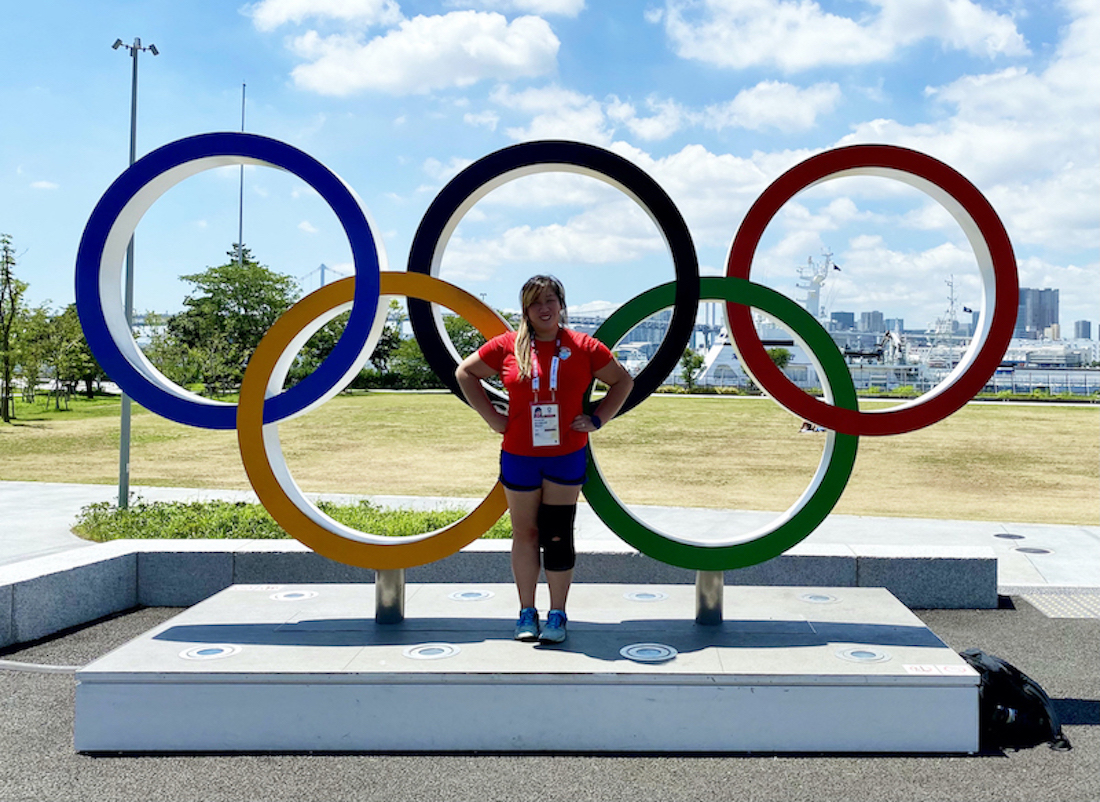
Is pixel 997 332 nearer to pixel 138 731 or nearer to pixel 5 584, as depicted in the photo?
pixel 138 731

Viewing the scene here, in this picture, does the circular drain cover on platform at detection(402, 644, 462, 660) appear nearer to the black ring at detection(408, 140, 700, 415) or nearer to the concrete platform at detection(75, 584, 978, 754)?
the concrete platform at detection(75, 584, 978, 754)

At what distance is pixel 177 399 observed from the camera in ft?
16.8

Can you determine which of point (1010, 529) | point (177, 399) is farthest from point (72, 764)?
point (1010, 529)

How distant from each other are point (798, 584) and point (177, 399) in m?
4.44

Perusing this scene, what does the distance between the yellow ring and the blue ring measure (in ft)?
0.35

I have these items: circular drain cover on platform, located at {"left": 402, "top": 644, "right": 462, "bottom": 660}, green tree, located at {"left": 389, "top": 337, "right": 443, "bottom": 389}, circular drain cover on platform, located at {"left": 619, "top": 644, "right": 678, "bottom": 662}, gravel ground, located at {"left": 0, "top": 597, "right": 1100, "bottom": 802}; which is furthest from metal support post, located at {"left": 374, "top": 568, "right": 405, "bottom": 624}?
green tree, located at {"left": 389, "top": 337, "right": 443, "bottom": 389}

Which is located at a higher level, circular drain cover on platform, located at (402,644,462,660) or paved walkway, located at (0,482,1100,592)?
circular drain cover on platform, located at (402,644,462,660)

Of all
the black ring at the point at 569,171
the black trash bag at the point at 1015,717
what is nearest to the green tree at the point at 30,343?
the black ring at the point at 569,171

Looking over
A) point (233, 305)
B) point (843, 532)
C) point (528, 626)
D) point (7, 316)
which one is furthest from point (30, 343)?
point (528, 626)

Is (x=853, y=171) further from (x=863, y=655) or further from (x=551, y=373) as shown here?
(x=863, y=655)

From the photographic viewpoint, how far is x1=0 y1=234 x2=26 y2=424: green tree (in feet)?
93.6

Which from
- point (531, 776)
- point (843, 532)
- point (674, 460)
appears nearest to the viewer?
point (531, 776)

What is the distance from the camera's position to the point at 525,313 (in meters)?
4.52

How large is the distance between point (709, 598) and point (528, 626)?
3.50 feet
